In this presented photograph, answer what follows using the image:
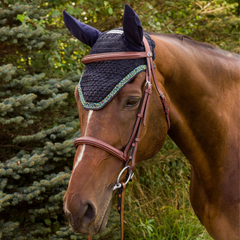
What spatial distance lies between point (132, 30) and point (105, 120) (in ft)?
1.75

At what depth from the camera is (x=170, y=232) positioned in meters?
→ 3.68

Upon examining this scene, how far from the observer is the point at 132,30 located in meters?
1.48

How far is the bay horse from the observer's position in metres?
1.39

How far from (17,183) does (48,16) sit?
225 cm

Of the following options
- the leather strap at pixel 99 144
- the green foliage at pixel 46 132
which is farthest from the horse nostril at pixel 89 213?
the green foliage at pixel 46 132

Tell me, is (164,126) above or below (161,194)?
above

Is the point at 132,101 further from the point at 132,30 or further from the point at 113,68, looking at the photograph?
the point at 132,30

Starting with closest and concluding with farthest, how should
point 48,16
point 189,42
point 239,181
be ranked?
1. point 239,181
2. point 189,42
3. point 48,16

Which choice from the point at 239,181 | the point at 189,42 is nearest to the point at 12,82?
the point at 189,42

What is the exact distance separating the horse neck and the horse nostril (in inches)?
32.6

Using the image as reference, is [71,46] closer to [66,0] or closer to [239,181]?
[66,0]

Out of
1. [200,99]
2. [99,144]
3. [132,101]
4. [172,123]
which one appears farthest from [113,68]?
[200,99]

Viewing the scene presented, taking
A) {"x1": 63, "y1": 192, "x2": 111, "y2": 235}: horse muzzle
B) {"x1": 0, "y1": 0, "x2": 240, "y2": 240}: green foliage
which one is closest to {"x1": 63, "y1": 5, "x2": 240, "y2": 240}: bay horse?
{"x1": 63, "y1": 192, "x2": 111, "y2": 235}: horse muzzle

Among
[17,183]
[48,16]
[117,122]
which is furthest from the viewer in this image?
[48,16]
